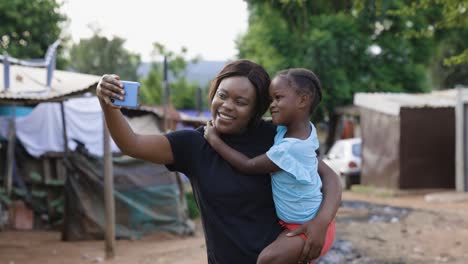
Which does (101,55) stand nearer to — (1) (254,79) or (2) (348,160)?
(2) (348,160)

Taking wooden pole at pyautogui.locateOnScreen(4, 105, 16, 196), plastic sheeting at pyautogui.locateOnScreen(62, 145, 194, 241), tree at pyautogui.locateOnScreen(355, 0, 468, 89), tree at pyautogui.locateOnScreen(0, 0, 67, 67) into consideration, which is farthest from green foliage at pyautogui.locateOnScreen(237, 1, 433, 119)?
plastic sheeting at pyautogui.locateOnScreen(62, 145, 194, 241)

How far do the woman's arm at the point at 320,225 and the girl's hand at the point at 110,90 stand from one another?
819mm

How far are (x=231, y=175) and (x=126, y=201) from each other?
8218 millimetres

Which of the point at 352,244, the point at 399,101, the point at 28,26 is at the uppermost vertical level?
the point at 28,26

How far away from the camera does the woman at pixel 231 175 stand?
7.91ft

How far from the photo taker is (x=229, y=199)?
7.88 feet

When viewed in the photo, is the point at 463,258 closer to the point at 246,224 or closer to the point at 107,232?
the point at 107,232

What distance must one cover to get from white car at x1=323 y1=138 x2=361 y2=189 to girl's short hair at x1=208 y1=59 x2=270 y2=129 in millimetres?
16725

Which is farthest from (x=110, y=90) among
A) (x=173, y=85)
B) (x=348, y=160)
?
(x=173, y=85)

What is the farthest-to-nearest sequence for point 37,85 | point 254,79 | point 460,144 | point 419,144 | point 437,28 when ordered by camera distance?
point 419,144, point 460,144, point 437,28, point 37,85, point 254,79

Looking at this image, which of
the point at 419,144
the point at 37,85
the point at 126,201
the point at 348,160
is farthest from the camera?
the point at 348,160

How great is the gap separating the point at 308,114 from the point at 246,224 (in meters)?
0.51

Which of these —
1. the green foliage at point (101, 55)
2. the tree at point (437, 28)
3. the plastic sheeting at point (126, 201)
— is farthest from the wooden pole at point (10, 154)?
the green foliage at point (101, 55)

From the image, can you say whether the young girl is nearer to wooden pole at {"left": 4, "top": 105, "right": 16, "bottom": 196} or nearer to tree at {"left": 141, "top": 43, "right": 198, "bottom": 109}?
wooden pole at {"left": 4, "top": 105, "right": 16, "bottom": 196}
